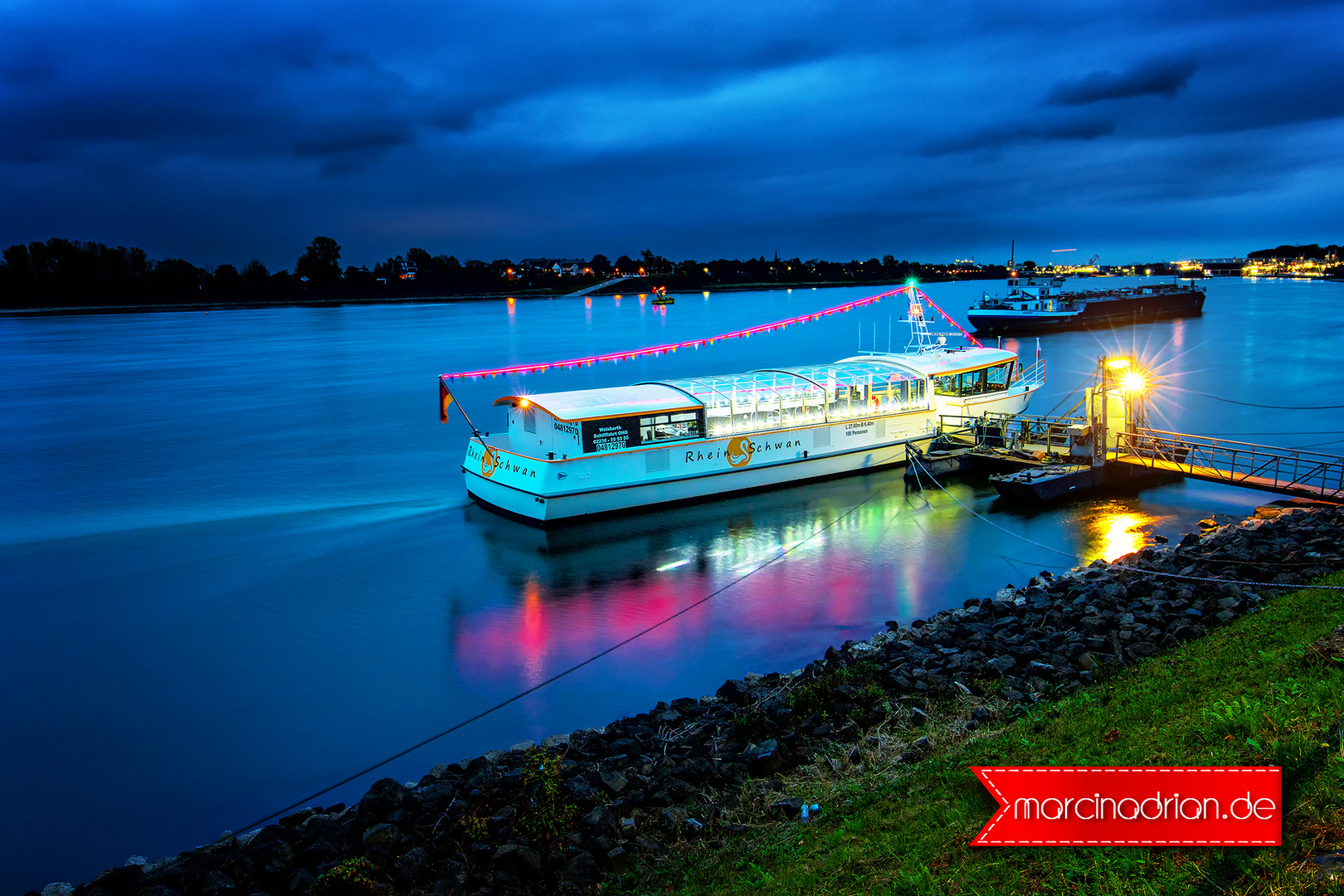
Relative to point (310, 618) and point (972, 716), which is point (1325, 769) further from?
point (310, 618)

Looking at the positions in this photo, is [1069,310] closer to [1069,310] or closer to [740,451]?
[1069,310]

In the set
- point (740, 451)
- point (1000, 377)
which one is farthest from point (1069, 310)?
point (740, 451)

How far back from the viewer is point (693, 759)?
445 inches

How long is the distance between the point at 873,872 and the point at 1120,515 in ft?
78.5

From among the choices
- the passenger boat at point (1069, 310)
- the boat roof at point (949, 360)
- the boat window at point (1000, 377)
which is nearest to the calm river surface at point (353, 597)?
the boat roof at point (949, 360)

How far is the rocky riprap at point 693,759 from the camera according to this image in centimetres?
948

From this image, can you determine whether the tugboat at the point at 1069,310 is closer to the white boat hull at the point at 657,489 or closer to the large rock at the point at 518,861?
the white boat hull at the point at 657,489

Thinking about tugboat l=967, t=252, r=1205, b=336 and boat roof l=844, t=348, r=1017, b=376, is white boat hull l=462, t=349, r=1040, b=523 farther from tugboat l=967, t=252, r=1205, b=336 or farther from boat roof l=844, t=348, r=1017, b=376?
tugboat l=967, t=252, r=1205, b=336

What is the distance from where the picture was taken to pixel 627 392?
2825 cm

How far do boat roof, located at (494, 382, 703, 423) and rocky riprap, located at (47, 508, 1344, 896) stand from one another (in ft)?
40.6

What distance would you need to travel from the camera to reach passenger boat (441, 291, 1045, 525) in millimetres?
26281

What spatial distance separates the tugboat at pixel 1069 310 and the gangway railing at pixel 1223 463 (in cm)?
7555

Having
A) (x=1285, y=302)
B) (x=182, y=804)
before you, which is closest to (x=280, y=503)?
(x=182, y=804)

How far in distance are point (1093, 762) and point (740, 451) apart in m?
20.9
